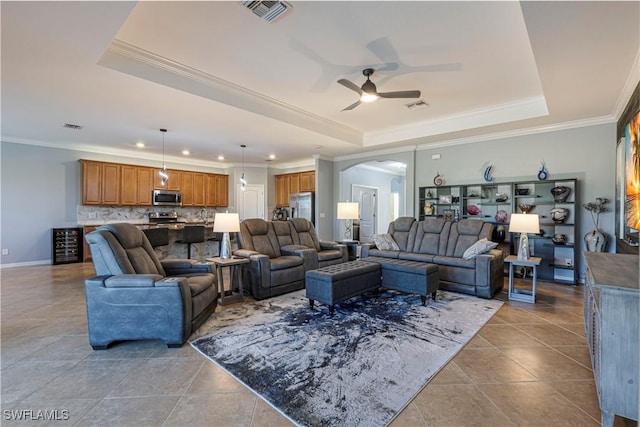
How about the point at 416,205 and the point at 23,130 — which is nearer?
the point at 23,130

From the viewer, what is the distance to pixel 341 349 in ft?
8.17

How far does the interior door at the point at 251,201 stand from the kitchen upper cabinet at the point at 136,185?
2409mm

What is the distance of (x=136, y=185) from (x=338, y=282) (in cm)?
651

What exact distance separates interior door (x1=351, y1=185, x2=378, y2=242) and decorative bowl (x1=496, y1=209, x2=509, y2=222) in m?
3.92

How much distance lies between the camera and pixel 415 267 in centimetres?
368

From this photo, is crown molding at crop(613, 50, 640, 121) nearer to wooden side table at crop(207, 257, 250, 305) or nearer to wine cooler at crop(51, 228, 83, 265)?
wooden side table at crop(207, 257, 250, 305)

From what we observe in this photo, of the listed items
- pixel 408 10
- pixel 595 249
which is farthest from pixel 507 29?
pixel 595 249

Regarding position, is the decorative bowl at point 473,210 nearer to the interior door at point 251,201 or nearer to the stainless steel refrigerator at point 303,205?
the stainless steel refrigerator at point 303,205

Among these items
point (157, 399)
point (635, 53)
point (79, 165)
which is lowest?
point (157, 399)

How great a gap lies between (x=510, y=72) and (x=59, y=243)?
8540 millimetres

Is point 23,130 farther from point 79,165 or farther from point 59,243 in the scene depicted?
point 59,243

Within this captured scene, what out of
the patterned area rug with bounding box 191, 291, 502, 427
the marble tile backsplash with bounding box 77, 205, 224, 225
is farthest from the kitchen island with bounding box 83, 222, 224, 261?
the patterned area rug with bounding box 191, 291, 502, 427

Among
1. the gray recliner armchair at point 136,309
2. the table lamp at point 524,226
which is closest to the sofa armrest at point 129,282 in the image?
the gray recliner armchair at point 136,309

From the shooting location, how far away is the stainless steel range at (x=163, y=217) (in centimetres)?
773
